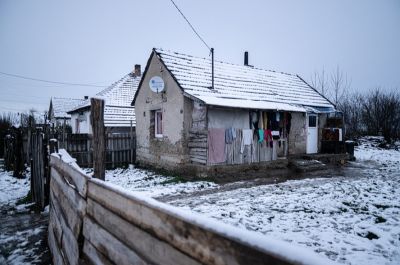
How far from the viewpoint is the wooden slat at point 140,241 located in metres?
1.21

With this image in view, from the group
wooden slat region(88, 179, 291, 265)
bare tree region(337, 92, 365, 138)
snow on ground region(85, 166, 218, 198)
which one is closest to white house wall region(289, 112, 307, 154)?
snow on ground region(85, 166, 218, 198)

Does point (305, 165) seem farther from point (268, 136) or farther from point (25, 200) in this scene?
point (25, 200)

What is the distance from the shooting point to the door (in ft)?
49.5

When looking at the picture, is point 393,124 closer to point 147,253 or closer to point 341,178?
point 341,178

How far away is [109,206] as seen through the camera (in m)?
1.87

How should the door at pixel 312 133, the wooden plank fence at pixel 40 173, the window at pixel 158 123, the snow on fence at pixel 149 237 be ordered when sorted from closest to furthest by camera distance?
the snow on fence at pixel 149 237 < the wooden plank fence at pixel 40 173 < the window at pixel 158 123 < the door at pixel 312 133

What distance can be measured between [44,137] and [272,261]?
7526mm

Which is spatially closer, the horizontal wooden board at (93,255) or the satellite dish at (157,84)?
the horizontal wooden board at (93,255)

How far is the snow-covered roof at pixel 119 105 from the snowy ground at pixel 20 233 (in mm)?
10044

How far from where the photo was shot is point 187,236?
44.3 inches

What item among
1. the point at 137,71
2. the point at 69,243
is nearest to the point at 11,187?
the point at 69,243

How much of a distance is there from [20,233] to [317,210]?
653cm

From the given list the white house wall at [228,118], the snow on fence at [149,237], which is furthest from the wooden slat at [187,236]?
the white house wall at [228,118]

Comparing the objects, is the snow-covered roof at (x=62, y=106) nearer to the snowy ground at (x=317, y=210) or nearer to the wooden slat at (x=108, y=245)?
the snowy ground at (x=317, y=210)
